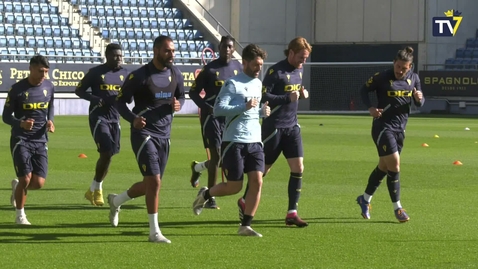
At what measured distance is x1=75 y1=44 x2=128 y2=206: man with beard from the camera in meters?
13.3

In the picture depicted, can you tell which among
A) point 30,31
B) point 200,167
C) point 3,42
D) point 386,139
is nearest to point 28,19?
point 30,31

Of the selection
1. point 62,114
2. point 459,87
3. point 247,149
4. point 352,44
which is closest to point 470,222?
point 247,149

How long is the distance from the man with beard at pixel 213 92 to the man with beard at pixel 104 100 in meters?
1.12

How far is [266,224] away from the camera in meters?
11.2

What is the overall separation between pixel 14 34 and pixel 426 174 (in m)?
25.4

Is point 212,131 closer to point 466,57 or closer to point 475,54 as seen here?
point 475,54

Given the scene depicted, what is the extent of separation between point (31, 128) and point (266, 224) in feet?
8.73

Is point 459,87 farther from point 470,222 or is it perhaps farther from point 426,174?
point 470,222

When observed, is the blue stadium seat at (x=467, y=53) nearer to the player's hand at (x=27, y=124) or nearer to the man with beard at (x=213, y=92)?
the man with beard at (x=213, y=92)

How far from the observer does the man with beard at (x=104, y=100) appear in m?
13.3

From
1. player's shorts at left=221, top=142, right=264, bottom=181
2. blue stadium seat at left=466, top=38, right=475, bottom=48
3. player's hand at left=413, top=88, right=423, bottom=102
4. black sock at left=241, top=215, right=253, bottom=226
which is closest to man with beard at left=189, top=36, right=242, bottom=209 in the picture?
player's hand at left=413, top=88, right=423, bottom=102

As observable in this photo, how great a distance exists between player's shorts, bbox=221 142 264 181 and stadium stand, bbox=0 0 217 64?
28225 mm

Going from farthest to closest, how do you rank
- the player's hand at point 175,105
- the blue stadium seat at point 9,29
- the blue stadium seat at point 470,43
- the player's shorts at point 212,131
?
the blue stadium seat at point 470,43, the blue stadium seat at point 9,29, the player's shorts at point 212,131, the player's hand at point 175,105

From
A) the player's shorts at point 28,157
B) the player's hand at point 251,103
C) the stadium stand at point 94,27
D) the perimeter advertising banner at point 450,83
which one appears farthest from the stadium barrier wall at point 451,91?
the player's hand at point 251,103
